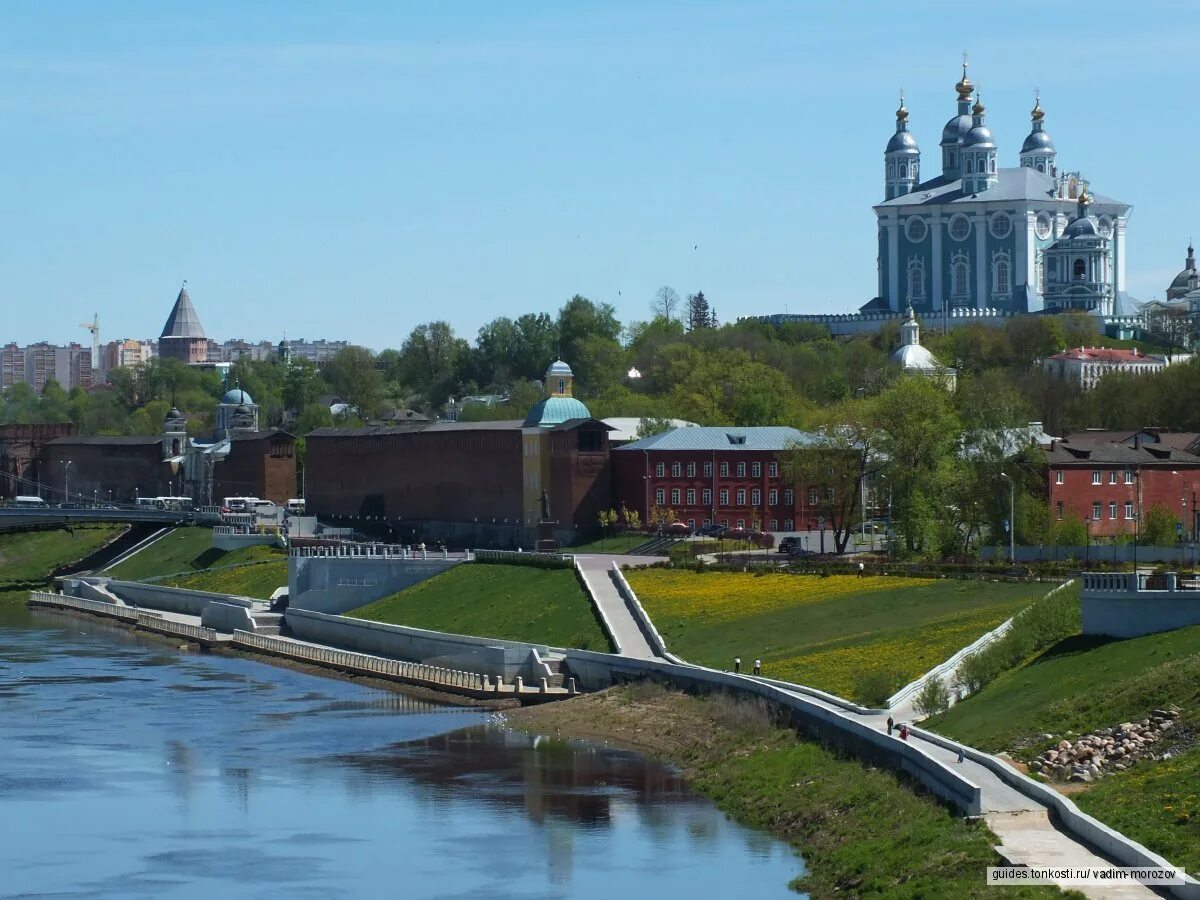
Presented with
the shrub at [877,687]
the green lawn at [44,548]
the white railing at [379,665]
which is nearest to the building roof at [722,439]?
the white railing at [379,665]

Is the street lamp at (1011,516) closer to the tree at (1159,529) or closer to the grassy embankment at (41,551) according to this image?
the tree at (1159,529)

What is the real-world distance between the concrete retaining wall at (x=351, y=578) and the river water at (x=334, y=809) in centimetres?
2142

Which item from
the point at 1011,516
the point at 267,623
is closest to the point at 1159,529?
the point at 1011,516

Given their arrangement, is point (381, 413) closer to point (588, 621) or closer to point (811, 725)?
point (588, 621)

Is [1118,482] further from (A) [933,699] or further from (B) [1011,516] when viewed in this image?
(A) [933,699]

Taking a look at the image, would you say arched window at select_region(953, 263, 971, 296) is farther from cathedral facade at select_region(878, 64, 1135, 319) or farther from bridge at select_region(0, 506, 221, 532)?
bridge at select_region(0, 506, 221, 532)

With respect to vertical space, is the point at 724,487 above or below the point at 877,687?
above

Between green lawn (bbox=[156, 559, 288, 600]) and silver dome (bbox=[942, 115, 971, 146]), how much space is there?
3643 inches

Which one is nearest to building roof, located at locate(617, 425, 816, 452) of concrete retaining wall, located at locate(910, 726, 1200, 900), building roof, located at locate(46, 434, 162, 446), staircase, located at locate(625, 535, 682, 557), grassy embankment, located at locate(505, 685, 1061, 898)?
staircase, located at locate(625, 535, 682, 557)

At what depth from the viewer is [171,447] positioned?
16788 centimetres

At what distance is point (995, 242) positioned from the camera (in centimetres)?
18350

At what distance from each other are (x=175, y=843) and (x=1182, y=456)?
55165 millimetres

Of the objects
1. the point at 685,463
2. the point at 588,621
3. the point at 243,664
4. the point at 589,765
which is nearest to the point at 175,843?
the point at 589,765

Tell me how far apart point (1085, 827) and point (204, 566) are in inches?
3551
